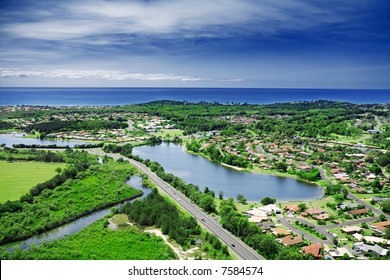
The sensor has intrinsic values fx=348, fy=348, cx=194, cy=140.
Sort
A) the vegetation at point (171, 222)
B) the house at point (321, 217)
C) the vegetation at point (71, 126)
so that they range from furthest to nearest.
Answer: the vegetation at point (71, 126)
the house at point (321, 217)
the vegetation at point (171, 222)

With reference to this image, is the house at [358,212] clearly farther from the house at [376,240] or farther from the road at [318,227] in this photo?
the house at [376,240]

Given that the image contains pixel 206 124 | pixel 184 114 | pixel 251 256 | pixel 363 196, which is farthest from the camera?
pixel 184 114

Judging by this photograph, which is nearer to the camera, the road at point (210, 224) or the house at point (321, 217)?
the road at point (210, 224)

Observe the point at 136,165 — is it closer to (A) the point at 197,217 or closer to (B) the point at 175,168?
(B) the point at 175,168

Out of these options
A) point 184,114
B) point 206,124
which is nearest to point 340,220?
point 206,124

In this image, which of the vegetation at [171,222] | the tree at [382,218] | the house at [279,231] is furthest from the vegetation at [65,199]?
the tree at [382,218]

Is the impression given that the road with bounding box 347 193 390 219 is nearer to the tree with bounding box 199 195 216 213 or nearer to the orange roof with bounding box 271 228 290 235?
the orange roof with bounding box 271 228 290 235
